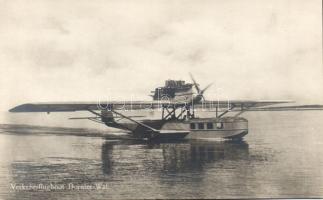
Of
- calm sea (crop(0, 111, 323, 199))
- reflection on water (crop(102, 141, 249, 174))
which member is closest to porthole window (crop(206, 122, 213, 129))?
reflection on water (crop(102, 141, 249, 174))

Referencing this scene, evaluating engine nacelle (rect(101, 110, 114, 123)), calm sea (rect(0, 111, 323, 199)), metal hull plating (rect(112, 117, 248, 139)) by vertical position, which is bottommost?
calm sea (rect(0, 111, 323, 199))

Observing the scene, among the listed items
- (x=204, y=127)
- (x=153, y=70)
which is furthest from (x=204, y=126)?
(x=153, y=70)

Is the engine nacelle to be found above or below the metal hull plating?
above

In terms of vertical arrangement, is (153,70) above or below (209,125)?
above

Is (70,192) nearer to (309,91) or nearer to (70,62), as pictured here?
(70,62)

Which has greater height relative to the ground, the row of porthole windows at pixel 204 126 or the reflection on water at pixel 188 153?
the row of porthole windows at pixel 204 126

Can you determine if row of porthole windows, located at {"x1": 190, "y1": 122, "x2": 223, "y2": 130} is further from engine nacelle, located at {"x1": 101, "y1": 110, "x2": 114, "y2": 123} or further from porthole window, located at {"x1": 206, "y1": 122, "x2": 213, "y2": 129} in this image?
engine nacelle, located at {"x1": 101, "y1": 110, "x2": 114, "y2": 123}

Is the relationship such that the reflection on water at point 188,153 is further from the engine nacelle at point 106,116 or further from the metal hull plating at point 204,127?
the engine nacelle at point 106,116

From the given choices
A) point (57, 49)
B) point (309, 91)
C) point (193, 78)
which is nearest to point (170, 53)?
point (193, 78)

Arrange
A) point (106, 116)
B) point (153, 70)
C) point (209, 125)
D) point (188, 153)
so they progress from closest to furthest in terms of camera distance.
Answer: point (153, 70) → point (188, 153) → point (106, 116) → point (209, 125)

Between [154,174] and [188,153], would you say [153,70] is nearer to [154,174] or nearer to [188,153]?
[154,174]

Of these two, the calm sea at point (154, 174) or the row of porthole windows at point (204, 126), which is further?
the row of porthole windows at point (204, 126)

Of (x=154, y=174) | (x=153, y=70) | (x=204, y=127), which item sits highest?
(x=153, y=70)

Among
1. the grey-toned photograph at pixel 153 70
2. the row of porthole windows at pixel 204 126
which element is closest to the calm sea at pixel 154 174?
A: the grey-toned photograph at pixel 153 70
